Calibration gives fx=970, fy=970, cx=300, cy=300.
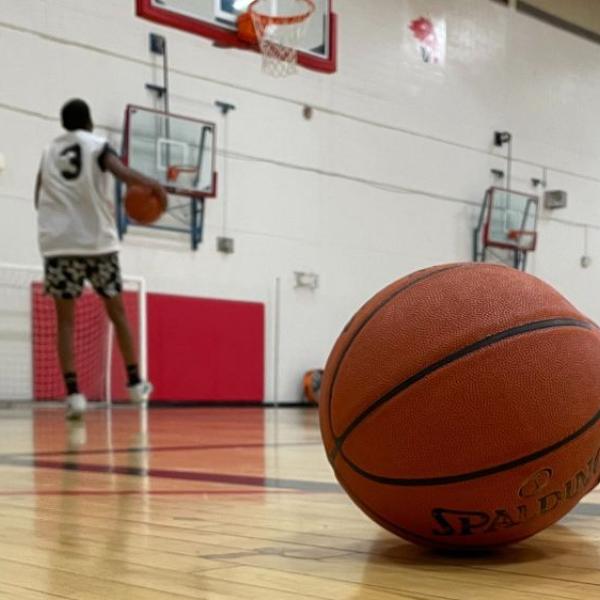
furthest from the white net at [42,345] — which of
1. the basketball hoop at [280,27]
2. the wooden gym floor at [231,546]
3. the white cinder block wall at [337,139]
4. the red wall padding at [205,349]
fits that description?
the wooden gym floor at [231,546]

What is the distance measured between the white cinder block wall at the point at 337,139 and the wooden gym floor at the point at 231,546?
606cm

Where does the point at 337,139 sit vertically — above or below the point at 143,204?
above

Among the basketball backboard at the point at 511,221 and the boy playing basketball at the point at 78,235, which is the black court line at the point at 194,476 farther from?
the basketball backboard at the point at 511,221

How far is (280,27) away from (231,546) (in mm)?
6033

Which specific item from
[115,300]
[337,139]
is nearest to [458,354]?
[115,300]

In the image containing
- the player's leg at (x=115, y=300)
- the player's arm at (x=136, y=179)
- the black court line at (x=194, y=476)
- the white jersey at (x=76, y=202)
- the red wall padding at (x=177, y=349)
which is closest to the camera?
the black court line at (x=194, y=476)

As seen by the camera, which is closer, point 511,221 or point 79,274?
point 79,274

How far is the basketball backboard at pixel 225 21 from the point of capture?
6395mm

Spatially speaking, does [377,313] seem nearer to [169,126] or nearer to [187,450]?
[187,450]

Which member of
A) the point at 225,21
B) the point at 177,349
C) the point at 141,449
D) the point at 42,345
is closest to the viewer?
the point at 141,449

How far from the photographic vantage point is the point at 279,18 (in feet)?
22.6

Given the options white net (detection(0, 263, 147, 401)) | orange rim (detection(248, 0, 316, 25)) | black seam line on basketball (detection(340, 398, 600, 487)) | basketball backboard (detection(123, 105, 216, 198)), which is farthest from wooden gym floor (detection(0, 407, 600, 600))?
basketball backboard (detection(123, 105, 216, 198))

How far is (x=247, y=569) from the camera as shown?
1213 millimetres

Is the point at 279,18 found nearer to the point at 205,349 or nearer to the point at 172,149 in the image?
the point at 172,149
